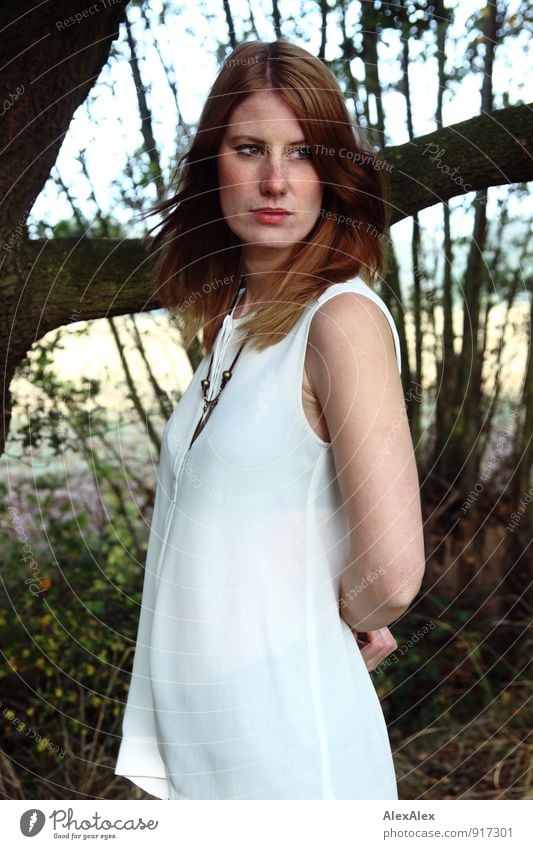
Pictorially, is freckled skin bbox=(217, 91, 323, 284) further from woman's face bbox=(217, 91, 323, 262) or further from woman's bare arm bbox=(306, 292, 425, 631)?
woman's bare arm bbox=(306, 292, 425, 631)

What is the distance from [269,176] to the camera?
3.91 feet

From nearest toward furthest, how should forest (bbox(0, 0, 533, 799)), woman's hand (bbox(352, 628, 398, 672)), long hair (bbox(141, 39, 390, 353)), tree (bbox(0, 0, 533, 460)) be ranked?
long hair (bbox(141, 39, 390, 353)) < woman's hand (bbox(352, 628, 398, 672)) < tree (bbox(0, 0, 533, 460)) < forest (bbox(0, 0, 533, 799))

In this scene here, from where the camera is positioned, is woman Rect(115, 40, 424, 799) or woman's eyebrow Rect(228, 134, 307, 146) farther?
woman's eyebrow Rect(228, 134, 307, 146)

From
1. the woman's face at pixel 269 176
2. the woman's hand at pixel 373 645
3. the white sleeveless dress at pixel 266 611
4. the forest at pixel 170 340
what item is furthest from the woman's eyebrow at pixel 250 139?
the woman's hand at pixel 373 645

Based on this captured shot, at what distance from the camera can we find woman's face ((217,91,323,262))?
1.19 metres

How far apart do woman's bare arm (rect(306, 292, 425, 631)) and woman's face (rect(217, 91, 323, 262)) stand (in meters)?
0.19

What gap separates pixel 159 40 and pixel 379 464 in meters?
1.77

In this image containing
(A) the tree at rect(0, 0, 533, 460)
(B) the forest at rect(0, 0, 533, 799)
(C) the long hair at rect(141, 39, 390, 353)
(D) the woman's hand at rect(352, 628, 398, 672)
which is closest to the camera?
(C) the long hair at rect(141, 39, 390, 353)

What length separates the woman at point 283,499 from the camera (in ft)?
3.41

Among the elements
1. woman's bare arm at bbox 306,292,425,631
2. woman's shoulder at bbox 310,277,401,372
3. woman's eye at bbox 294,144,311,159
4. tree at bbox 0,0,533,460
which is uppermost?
tree at bbox 0,0,533,460

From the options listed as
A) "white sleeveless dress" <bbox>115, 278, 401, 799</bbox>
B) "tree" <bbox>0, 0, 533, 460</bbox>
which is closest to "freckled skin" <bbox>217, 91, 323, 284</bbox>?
"white sleeveless dress" <bbox>115, 278, 401, 799</bbox>

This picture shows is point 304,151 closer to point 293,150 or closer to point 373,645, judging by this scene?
point 293,150

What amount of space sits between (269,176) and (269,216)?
0.05 metres

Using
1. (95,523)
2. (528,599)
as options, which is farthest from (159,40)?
(528,599)
